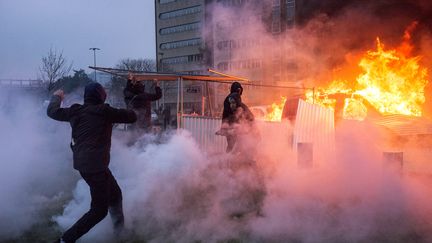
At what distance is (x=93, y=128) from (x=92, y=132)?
0.04 m

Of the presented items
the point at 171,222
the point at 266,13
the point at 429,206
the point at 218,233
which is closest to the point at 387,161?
the point at 429,206

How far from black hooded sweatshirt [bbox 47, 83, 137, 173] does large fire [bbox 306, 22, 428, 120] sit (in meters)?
6.50

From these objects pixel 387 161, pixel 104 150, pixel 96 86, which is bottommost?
pixel 387 161

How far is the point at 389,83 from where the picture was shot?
1106cm

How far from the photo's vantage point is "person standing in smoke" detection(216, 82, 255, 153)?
19.7 ft

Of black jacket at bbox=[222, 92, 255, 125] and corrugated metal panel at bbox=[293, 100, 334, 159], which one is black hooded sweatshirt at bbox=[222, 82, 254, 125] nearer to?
black jacket at bbox=[222, 92, 255, 125]

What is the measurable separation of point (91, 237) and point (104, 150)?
95 centimetres

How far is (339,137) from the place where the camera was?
6414 mm

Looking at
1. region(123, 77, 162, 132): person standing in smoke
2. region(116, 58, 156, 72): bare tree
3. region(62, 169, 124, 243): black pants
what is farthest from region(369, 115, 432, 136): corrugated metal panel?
region(116, 58, 156, 72): bare tree

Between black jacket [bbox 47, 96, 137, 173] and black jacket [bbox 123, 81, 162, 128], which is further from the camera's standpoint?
black jacket [bbox 123, 81, 162, 128]

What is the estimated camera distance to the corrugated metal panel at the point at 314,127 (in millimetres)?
6496

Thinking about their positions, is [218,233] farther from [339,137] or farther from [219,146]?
[219,146]

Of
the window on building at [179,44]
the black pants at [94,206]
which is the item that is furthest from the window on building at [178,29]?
the black pants at [94,206]

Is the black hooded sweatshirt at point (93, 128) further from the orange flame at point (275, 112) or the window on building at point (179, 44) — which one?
the window on building at point (179, 44)
